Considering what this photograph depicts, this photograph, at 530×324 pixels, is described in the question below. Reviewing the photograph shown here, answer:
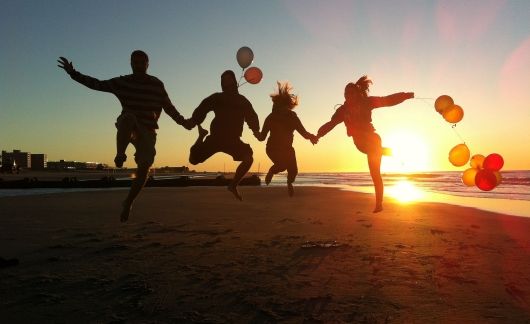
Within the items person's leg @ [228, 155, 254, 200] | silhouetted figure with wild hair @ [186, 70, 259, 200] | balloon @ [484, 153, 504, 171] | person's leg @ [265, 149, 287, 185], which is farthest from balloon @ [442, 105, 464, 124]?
person's leg @ [228, 155, 254, 200]

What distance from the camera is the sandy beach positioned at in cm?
392

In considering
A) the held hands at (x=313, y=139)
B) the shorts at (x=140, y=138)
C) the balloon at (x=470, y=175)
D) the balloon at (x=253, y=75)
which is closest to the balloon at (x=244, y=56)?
the balloon at (x=253, y=75)

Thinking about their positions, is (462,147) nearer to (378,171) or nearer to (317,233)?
(378,171)

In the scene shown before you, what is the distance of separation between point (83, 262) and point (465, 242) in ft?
20.0

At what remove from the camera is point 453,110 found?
31.9ft

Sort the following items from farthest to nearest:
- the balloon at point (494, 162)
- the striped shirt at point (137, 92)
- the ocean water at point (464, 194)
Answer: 1. the ocean water at point (464, 194)
2. the balloon at point (494, 162)
3. the striped shirt at point (137, 92)

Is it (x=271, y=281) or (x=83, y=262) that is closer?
(x=271, y=281)

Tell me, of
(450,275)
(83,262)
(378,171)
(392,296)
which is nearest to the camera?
(392,296)

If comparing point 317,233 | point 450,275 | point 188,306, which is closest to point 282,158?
point 317,233

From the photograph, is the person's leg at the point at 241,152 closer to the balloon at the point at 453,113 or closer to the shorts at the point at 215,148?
the shorts at the point at 215,148

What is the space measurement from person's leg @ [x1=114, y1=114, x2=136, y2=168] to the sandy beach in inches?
52.9

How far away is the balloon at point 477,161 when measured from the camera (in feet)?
38.3

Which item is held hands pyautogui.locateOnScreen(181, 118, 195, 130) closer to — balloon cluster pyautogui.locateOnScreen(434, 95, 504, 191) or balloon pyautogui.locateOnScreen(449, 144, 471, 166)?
balloon cluster pyautogui.locateOnScreen(434, 95, 504, 191)

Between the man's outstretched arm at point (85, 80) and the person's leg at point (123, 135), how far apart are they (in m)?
0.48
